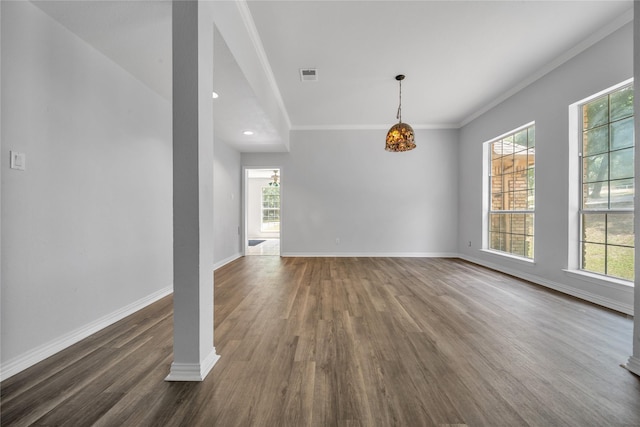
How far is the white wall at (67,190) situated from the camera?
1.65 metres

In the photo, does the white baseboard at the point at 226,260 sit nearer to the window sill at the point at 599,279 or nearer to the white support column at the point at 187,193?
the white support column at the point at 187,193

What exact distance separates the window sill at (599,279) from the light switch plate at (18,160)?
4.92 m

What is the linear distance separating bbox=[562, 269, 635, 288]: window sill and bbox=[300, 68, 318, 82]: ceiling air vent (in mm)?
3993

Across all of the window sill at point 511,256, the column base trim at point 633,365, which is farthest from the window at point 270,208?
the column base trim at point 633,365

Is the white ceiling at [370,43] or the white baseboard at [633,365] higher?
the white ceiling at [370,43]

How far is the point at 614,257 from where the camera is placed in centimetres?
283

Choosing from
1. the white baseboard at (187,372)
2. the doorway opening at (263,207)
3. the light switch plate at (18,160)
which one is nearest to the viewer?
the white baseboard at (187,372)

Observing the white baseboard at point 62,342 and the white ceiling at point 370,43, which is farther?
the white ceiling at point 370,43

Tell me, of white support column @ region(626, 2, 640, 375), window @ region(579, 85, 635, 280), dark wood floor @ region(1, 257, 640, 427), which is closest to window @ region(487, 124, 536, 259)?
window @ region(579, 85, 635, 280)

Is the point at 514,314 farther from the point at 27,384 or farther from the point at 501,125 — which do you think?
the point at 27,384

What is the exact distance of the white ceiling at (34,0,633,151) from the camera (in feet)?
6.88

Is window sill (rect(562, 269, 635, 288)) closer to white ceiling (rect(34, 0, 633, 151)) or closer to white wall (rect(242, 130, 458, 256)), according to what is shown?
white ceiling (rect(34, 0, 633, 151))

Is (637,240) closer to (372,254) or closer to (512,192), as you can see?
(512,192)

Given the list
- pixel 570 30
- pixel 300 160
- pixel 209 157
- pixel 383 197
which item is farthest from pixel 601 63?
pixel 300 160
